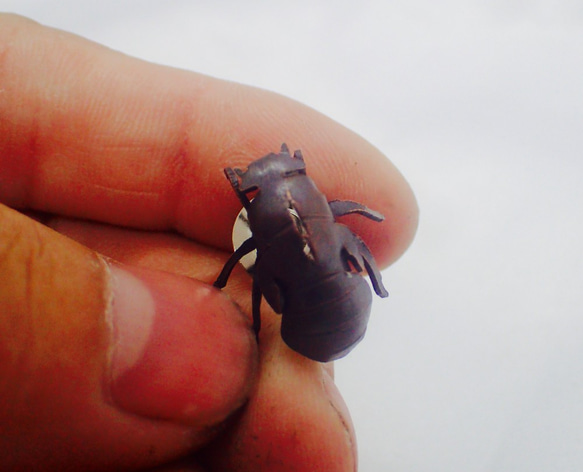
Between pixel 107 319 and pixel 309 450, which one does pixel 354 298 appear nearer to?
pixel 309 450

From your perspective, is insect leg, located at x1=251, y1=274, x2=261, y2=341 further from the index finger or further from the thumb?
the index finger

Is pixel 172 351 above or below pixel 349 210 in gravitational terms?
below

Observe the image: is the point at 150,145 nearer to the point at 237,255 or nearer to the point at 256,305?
the point at 237,255

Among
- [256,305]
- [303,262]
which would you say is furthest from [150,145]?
[303,262]

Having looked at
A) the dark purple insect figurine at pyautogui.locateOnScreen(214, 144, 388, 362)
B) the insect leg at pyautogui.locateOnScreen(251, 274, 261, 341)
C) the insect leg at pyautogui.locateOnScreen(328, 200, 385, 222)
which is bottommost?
the insect leg at pyautogui.locateOnScreen(251, 274, 261, 341)

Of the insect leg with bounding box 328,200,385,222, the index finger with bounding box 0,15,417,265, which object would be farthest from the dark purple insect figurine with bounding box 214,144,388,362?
the index finger with bounding box 0,15,417,265

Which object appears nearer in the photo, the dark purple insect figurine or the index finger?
the dark purple insect figurine
